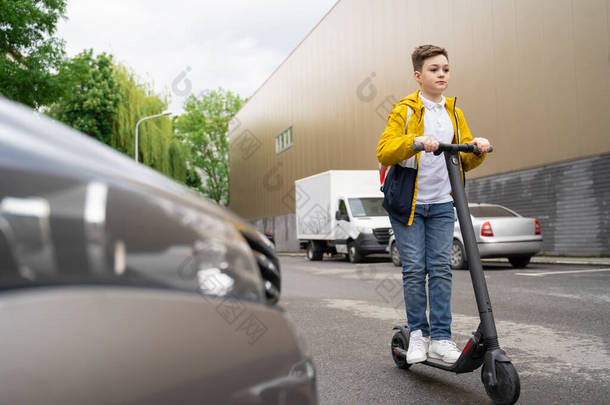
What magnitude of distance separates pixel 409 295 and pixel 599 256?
1322cm

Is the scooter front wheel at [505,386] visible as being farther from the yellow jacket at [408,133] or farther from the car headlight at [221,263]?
the car headlight at [221,263]

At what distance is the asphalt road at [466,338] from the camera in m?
3.19

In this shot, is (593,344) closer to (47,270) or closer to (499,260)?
(47,270)

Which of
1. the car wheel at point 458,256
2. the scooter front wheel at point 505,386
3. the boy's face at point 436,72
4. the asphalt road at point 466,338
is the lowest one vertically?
the asphalt road at point 466,338

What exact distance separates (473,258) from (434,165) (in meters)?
0.73

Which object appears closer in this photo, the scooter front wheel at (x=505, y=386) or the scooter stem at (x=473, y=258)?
the scooter front wheel at (x=505, y=386)

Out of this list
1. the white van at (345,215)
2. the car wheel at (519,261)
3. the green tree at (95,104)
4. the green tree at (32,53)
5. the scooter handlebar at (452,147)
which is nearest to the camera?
the scooter handlebar at (452,147)

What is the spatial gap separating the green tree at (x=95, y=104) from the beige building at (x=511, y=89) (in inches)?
426

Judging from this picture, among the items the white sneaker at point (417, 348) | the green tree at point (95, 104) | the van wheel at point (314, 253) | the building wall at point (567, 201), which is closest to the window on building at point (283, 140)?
the green tree at point (95, 104)

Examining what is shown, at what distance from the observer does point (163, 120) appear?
33281 mm

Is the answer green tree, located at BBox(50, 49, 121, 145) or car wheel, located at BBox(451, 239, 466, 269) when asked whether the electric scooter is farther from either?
green tree, located at BBox(50, 49, 121, 145)

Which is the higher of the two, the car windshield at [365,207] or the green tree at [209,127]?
the green tree at [209,127]

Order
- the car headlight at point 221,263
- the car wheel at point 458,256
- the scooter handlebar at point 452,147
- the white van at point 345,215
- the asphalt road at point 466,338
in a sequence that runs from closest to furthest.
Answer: the car headlight at point 221,263 < the scooter handlebar at point 452,147 < the asphalt road at point 466,338 < the car wheel at point 458,256 < the white van at point 345,215

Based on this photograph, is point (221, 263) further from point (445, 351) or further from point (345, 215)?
point (345, 215)
